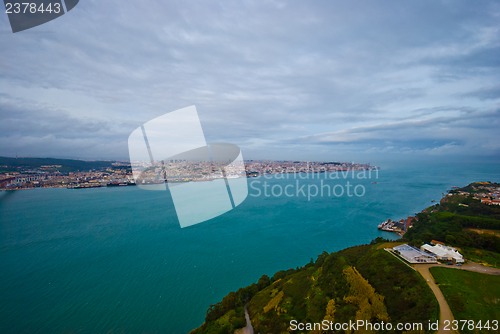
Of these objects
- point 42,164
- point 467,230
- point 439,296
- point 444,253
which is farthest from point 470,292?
point 42,164

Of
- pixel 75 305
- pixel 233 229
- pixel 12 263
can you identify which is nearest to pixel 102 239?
pixel 12 263

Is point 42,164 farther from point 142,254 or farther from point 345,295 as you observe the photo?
point 345,295

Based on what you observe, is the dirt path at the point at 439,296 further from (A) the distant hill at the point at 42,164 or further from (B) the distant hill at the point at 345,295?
(A) the distant hill at the point at 42,164

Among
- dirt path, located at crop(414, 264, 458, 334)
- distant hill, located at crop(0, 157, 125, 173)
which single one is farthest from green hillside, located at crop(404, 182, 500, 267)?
distant hill, located at crop(0, 157, 125, 173)

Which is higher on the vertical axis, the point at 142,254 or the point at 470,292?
the point at 470,292

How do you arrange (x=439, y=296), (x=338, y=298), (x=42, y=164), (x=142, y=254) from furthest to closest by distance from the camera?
(x=42, y=164) → (x=142, y=254) → (x=338, y=298) → (x=439, y=296)

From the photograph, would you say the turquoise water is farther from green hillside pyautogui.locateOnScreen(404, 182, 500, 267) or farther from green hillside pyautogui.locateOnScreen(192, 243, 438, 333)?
green hillside pyautogui.locateOnScreen(404, 182, 500, 267)

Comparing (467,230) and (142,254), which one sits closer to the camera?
(467,230)
